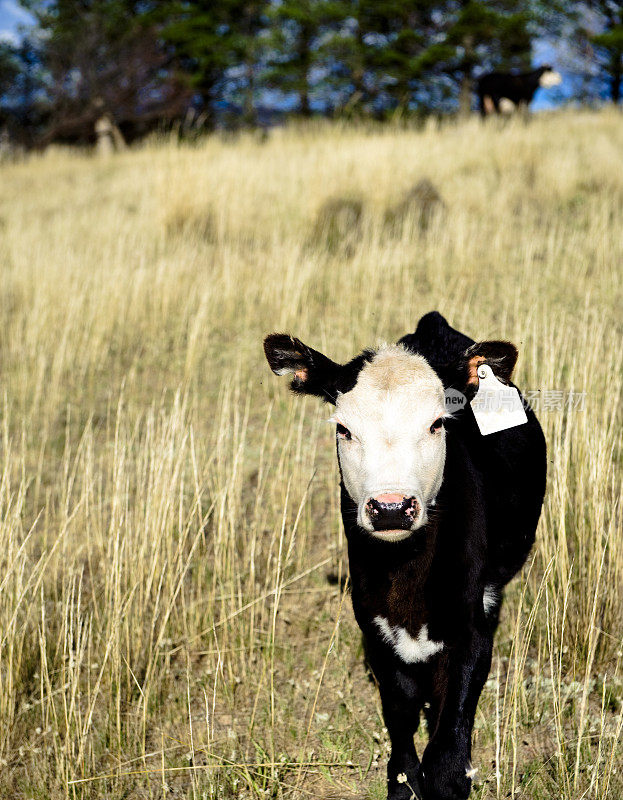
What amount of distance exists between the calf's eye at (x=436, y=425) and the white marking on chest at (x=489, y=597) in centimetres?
62

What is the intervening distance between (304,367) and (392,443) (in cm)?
48

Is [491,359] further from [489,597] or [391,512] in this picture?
[489,597]

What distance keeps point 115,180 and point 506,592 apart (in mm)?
11927

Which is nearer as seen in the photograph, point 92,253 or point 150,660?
point 150,660

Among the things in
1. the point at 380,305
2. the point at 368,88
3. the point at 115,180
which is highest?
the point at 368,88

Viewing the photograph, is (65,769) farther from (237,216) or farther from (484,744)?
(237,216)

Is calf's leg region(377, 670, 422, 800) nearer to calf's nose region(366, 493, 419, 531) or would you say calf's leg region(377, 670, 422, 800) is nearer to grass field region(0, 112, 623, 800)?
grass field region(0, 112, 623, 800)

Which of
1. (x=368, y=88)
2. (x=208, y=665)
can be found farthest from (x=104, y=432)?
(x=368, y=88)

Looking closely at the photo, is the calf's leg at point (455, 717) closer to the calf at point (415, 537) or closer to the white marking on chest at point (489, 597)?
the calf at point (415, 537)

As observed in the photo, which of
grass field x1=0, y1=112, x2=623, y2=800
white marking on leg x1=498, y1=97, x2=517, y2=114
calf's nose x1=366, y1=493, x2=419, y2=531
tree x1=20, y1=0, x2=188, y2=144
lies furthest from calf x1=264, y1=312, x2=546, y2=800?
tree x1=20, y1=0, x2=188, y2=144

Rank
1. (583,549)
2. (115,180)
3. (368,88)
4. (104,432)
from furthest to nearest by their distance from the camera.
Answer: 1. (368,88)
2. (115,180)
3. (104,432)
4. (583,549)

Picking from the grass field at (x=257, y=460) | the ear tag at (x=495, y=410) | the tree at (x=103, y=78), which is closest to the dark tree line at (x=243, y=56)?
the tree at (x=103, y=78)

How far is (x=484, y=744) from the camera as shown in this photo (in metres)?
2.47

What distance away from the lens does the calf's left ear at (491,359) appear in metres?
2.18
